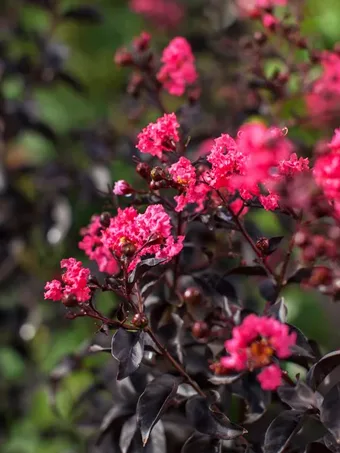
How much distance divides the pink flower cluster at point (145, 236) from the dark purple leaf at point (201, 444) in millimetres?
250

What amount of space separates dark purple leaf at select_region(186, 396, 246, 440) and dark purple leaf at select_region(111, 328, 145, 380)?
130 millimetres

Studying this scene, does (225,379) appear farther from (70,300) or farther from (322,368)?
(70,300)

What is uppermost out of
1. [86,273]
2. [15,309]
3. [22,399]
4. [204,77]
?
[86,273]

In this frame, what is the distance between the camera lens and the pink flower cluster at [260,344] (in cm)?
66

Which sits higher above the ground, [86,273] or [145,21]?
[86,273]

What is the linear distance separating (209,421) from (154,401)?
0.08 meters

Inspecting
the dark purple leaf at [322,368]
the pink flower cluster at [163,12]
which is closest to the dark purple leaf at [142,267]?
the dark purple leaf at [322,368]

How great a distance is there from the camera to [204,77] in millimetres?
1953

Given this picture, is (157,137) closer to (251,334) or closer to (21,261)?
(251,334)

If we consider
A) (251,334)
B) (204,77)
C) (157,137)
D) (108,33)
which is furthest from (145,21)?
(251,334)

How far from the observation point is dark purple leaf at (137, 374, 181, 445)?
80 centimetres

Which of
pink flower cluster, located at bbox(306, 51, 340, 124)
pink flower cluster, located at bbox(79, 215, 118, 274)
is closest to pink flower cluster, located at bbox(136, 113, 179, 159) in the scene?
pink flower cluster, located at bbox(79, 215, 118, 274)

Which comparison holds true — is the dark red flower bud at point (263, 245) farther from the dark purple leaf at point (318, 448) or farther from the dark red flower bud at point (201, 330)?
the dark purple leaf at point (318, 448)

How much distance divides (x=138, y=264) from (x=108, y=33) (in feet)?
6.48
